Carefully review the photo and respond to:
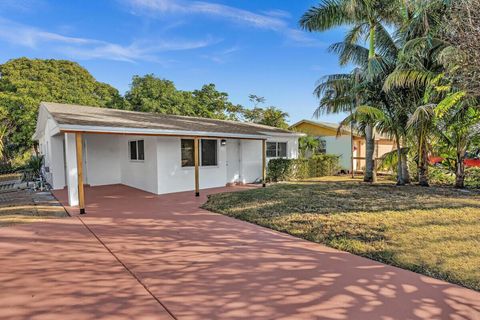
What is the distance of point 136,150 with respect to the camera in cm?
1180

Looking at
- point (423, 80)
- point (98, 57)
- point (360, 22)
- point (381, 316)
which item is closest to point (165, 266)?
point (381, 316)

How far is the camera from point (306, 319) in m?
2.86

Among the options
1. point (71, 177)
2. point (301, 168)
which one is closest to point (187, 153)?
point (71, 177)

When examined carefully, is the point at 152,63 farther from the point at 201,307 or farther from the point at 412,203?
the point at 201,307

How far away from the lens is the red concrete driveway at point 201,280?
3.02 meters

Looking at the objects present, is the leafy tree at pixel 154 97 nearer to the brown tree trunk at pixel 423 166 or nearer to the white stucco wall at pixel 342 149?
the white stucco wall at pixel 342 149

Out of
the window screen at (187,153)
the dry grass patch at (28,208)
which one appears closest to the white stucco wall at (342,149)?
the window screen at (187,153)

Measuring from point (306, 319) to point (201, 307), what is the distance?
1171 mm

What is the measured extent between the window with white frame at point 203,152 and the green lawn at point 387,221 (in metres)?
2.44

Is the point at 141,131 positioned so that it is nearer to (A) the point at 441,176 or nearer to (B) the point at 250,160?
(B) the point at 250,160

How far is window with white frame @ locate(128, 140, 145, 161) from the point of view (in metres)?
11.4

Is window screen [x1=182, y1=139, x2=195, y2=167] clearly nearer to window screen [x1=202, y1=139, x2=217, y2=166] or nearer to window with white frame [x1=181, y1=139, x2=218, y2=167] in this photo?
window with white frame [x1=181, y1=139, x2=218, y2=167]

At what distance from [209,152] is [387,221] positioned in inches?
305

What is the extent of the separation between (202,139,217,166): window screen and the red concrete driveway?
238 inches
